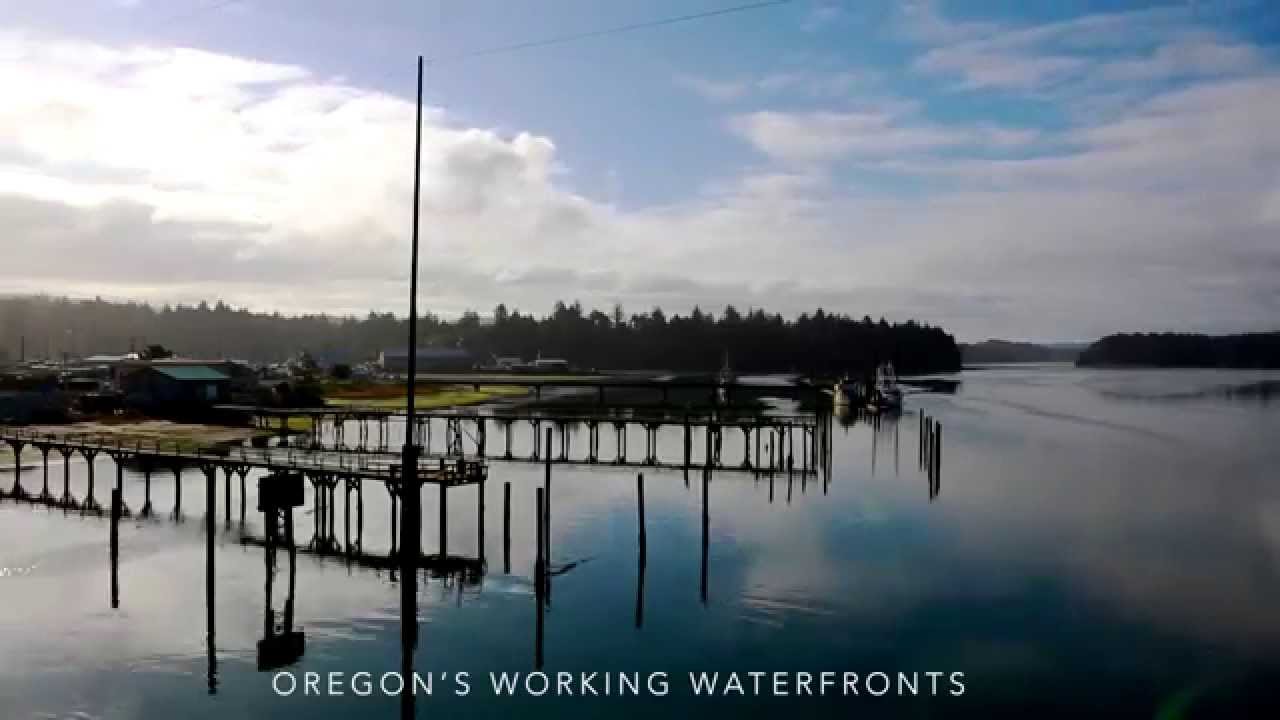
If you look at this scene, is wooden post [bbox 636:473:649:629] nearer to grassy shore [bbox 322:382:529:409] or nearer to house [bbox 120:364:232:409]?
house [bbox 120:364:232:409]

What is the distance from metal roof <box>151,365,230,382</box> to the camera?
82.0 m

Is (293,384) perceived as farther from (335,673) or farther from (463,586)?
(335,673)

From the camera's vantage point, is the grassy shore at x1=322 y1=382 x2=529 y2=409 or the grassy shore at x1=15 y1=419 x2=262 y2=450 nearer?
the grassy shore at x1=15 y1=419 x2=262 y2=450

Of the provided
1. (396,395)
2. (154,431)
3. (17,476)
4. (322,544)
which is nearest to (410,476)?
(322,544)

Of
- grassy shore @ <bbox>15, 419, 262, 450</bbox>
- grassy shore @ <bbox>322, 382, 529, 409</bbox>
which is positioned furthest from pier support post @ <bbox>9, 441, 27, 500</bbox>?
grassy shore @ <bbox>322, 382, 529, 409</bbox>

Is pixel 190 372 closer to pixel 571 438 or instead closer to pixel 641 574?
pixel 571 438

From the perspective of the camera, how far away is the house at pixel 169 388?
8062 cm

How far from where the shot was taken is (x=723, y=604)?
3222 cm

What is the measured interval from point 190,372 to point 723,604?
6618cm

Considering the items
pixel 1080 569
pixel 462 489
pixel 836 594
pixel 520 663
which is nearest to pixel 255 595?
pixel 520 663

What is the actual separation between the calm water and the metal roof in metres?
25.7

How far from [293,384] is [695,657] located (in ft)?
275

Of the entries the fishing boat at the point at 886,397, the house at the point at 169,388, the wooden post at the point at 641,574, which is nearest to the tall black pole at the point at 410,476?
the wooden post at the point at 641,574

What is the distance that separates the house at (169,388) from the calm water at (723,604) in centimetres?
2416
